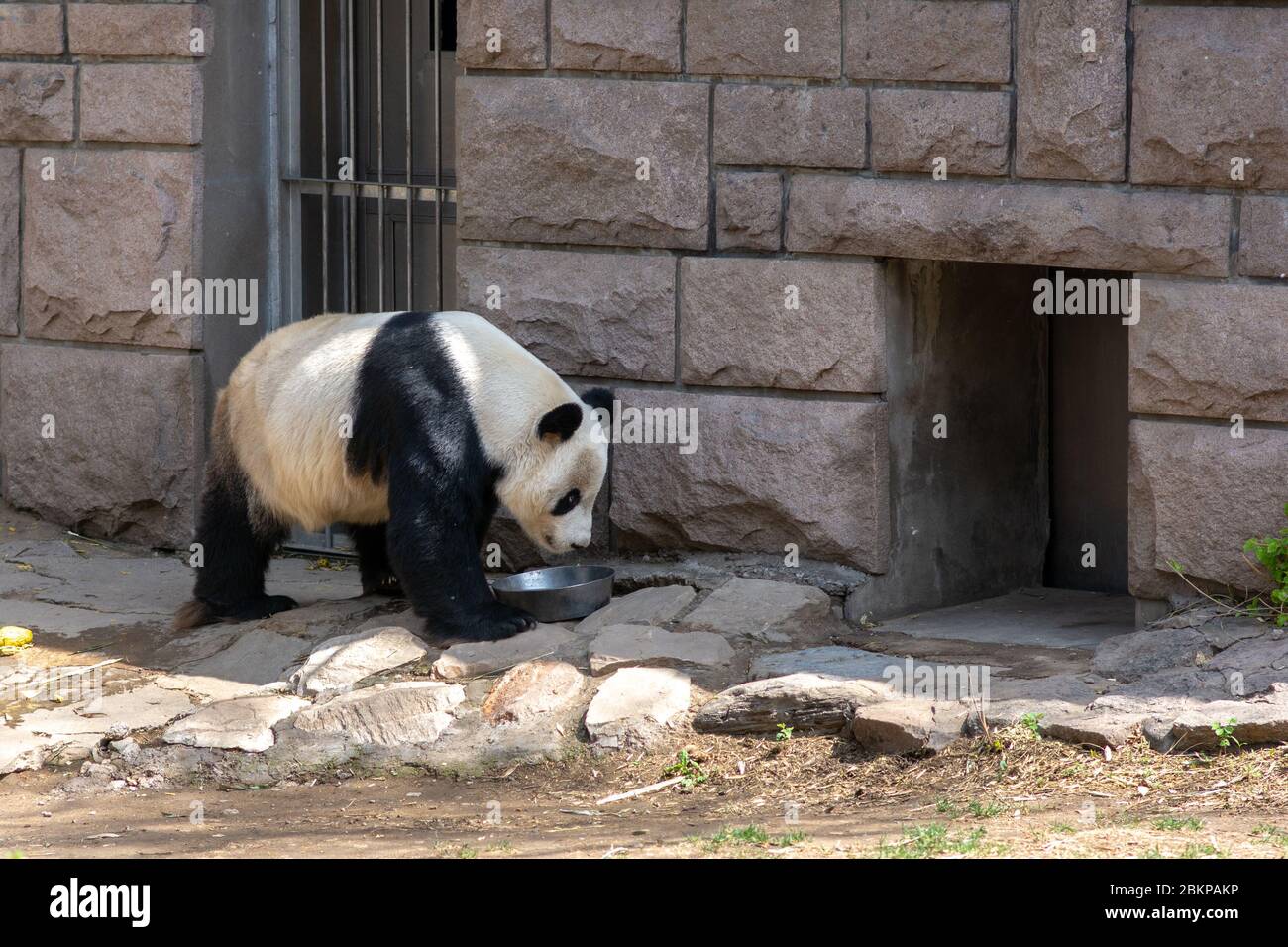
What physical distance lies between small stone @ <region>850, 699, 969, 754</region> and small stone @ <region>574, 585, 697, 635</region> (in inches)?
42.4

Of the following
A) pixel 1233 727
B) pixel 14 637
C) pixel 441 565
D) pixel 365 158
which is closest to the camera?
pixel 1233 727

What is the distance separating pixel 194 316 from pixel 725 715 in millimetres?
3478

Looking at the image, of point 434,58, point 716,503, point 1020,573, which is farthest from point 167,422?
point 1020,573

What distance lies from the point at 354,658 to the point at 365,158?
114 inches

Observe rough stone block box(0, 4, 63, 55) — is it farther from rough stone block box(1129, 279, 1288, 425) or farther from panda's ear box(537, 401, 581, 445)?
rough stone block box(1129, 279, 1288, 425)

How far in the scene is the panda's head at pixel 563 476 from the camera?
20.6 ft

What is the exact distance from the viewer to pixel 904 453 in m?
6.68

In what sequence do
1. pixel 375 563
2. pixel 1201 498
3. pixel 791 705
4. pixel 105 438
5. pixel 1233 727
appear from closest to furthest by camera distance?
pixel 1233 727
pixel 791 705
pixel 1201 498
pixel 375 563
pixel 105 438

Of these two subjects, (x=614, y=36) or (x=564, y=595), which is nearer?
(x=564, y=595)

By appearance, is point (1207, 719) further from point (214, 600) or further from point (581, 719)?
point (214, 600)

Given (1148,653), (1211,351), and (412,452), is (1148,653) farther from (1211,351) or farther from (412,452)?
(412,452)

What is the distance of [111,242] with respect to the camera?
25.5ft

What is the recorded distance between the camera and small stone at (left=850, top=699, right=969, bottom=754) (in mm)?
5305

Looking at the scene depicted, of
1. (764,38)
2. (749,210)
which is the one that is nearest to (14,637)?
(749,210)
